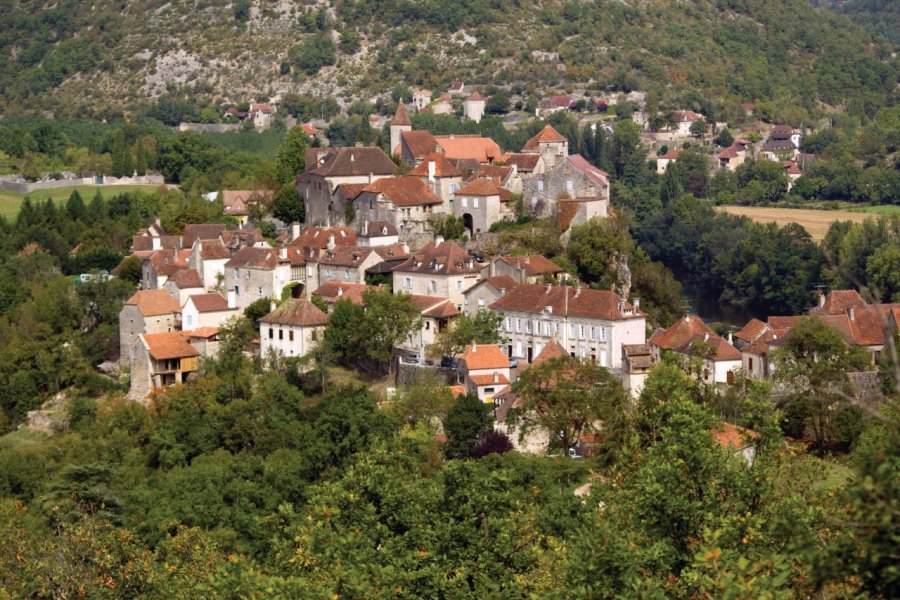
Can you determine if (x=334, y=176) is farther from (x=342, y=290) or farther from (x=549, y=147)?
(x=549, y=147)

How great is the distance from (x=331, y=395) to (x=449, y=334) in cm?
434

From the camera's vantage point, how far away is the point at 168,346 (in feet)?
164

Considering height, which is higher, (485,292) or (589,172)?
(589,172)

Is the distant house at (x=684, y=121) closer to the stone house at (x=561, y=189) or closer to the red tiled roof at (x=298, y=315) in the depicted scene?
the stone house at (x=561, y=189)

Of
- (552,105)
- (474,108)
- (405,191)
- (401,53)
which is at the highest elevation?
(405,191)

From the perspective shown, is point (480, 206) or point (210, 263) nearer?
point (210, 263)

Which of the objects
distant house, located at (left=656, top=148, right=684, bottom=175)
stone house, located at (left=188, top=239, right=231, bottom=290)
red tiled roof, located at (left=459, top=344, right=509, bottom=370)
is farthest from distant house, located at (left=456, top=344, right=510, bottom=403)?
distant house, located at (left=656, top=148, right=684, bottom=175)

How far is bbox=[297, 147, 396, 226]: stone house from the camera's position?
185ft

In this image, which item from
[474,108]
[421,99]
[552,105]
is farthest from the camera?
[552,105]

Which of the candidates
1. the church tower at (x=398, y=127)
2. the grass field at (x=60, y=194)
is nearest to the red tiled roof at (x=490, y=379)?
the church tower at (x=398, y=127)

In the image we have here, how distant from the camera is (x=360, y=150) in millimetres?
58281

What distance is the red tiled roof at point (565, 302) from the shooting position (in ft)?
145

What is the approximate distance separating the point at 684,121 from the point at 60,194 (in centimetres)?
6151

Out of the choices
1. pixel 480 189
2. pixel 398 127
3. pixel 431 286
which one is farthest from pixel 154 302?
pixel 398 127
